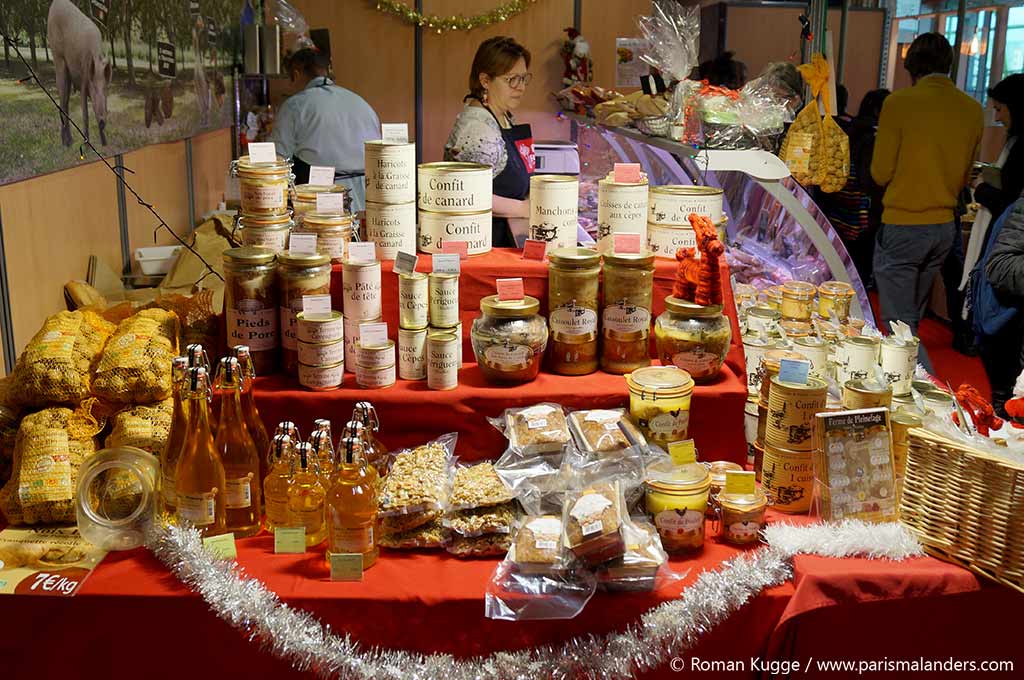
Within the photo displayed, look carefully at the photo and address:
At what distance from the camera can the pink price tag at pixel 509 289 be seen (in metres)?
2.16

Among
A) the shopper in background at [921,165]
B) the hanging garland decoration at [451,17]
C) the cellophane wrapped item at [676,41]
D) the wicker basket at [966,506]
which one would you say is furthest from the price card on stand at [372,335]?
the hanging garland decoration at [451,17]

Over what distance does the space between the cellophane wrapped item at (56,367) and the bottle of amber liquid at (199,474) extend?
385 millimetres

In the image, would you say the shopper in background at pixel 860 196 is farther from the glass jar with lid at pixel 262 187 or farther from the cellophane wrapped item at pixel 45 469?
the cellophane wrapped item at pixel 45 469

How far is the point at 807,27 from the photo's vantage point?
441 centimetres

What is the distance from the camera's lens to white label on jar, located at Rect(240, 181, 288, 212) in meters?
2.26

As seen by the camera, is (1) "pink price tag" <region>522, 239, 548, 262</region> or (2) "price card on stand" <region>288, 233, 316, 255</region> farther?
(1) "pink price tag" <region>522, 239, 548, 262</region>

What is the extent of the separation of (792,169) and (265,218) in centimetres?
247

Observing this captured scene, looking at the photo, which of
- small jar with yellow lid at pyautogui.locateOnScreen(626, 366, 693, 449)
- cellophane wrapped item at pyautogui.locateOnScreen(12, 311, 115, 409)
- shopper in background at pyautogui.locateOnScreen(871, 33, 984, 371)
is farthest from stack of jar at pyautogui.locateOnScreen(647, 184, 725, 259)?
shopper in background at pyautogui.locateOnScreen(871, 33, 984, 371)

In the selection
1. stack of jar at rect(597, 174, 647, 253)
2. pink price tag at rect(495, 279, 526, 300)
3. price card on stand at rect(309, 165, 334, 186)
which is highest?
price card on stand at rect(309, 165, 334, 186)

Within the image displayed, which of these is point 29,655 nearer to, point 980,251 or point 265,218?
point 265,218

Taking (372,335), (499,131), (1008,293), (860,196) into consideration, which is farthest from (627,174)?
(860,196)

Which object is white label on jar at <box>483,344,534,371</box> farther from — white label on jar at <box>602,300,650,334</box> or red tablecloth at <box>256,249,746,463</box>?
white label on jar at <box>602,300,650,334</box>

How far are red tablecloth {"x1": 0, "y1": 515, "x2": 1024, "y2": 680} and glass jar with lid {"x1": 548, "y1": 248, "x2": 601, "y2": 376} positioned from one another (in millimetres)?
594

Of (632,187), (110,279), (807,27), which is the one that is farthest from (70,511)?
(807,27)
